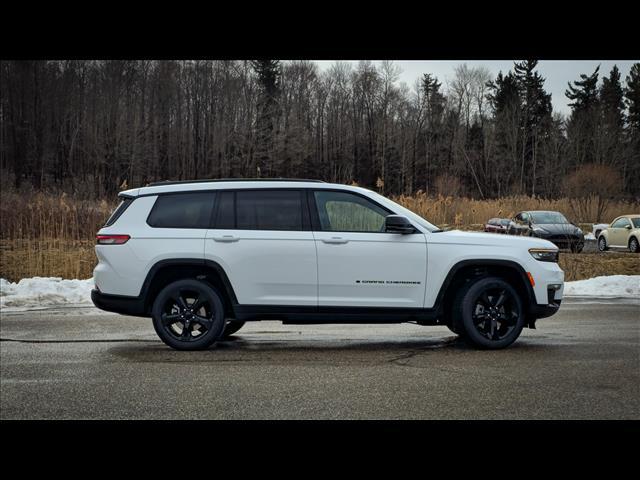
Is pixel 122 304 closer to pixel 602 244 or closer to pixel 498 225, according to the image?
pixel 498 225

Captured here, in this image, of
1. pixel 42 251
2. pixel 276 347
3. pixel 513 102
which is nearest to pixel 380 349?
pixel 276 347

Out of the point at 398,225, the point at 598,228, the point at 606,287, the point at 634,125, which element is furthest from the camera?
the point at 634,125

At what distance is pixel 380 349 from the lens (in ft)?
28.6

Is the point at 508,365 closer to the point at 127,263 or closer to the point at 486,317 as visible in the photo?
the point at 486,317

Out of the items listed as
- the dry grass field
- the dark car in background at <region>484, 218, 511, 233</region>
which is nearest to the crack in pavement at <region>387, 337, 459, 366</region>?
the dry grass field

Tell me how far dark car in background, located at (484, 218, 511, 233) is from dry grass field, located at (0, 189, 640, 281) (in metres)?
0.17

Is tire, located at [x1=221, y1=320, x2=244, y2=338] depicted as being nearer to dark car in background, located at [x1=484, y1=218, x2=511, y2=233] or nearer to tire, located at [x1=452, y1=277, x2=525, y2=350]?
tire, located at [x1=452, y1=277, x2=525, y2=350]

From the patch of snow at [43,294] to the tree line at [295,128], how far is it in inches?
524

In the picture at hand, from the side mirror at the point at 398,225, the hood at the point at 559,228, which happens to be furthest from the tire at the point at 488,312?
the hood at the point at 559,228

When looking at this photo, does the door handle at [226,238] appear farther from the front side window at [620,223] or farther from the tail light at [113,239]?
the front side window at [620,223]

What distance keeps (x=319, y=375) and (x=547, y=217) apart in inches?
546

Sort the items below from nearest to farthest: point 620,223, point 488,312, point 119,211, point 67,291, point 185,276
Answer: point 488,312
point 185,276
point 119,211
point 67,291
point 620,223

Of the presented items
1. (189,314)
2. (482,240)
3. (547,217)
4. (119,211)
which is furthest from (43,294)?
(547,217)

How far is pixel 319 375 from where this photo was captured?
23.2 feet
